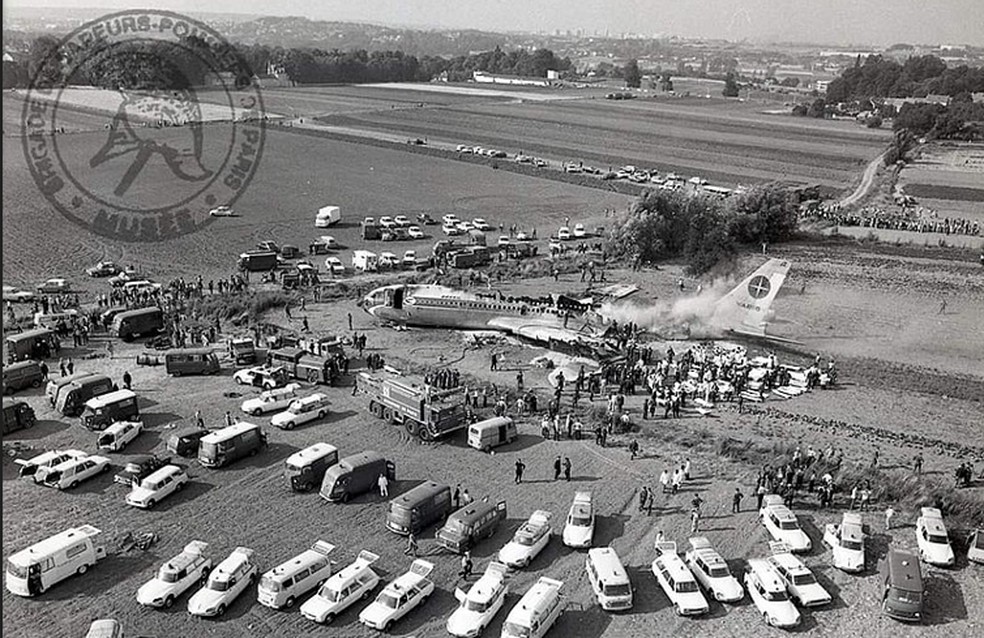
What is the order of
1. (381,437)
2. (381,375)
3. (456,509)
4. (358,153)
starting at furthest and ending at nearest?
1. (358,153)
2. (381,375)
3. (381,437)
4. (456,509)

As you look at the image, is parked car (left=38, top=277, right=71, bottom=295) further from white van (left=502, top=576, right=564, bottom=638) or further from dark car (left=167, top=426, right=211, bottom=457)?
white van (left=502, top=576, right=564, bottom=638)

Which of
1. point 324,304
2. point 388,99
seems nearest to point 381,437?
point 324,304

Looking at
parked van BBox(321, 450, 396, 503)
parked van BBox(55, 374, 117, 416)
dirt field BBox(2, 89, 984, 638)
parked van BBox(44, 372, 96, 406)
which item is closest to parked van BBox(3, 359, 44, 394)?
dirt field BBox(2, 89, 984, 638)

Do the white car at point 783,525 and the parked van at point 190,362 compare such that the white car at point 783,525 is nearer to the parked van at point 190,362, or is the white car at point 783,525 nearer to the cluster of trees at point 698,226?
the parked van at point 190,362

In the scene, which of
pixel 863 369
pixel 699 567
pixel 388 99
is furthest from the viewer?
pixel 388 99

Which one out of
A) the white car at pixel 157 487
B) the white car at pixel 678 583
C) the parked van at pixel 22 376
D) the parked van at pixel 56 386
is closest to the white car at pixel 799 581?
the white car at pixel 678 583

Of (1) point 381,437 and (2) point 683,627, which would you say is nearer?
(2) point 683,627

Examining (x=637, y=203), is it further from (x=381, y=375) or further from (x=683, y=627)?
(x=683, y=627)
